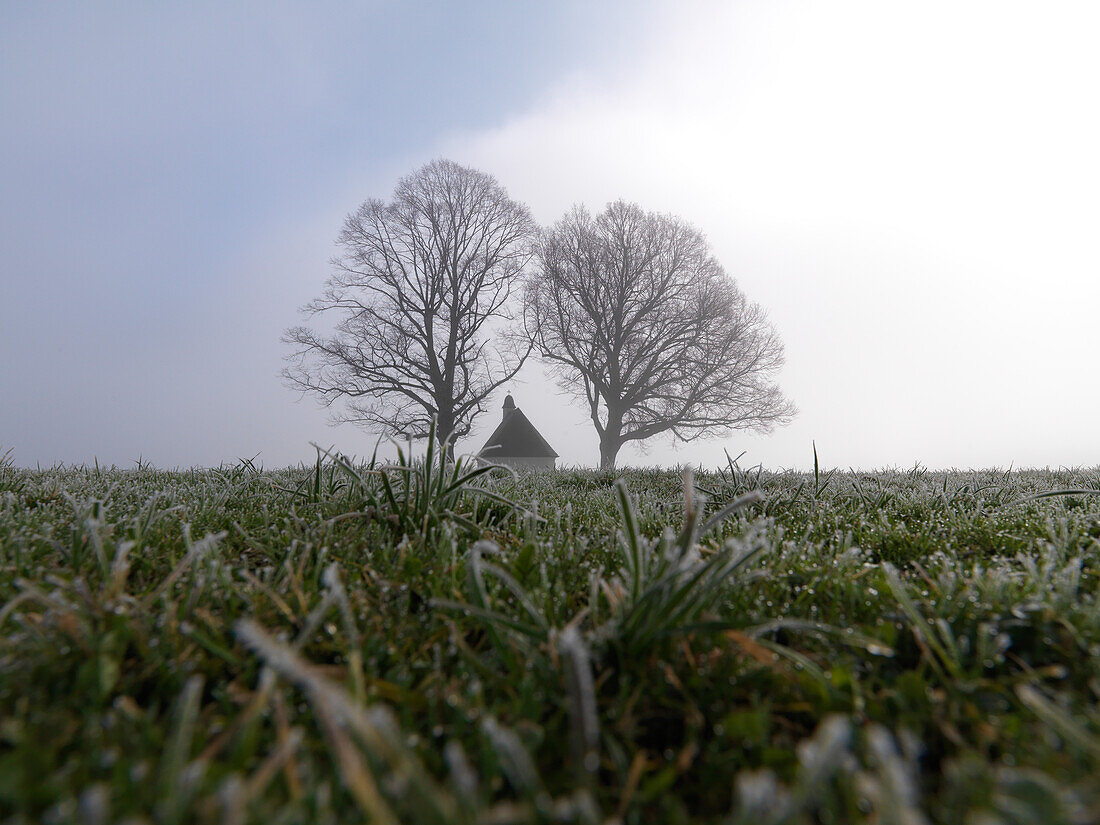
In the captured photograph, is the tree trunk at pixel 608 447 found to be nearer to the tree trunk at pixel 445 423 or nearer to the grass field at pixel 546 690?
the tree trunk at pixel 445 423

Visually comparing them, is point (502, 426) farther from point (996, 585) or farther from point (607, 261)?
point (996, 585)

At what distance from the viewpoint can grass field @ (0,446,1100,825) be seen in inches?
26.1

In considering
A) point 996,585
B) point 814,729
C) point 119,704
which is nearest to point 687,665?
point 814,729

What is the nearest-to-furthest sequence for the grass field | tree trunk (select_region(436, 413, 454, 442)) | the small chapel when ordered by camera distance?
the grass field → tree trunk (select_region(436, 413, 454, 442)) → the small chapel

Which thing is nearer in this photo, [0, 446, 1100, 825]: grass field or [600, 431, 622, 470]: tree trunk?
[0, 446, 1100, 825]: grass field

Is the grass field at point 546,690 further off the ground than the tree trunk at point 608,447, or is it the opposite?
the tree trunk at point 608,447

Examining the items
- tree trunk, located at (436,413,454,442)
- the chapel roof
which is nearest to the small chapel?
the chapel roof

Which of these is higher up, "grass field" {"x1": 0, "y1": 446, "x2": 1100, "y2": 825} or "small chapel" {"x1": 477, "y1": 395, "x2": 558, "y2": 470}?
"small chapel" {"x1": 477, "y1": 395, "x2": 558, "y2": 470}

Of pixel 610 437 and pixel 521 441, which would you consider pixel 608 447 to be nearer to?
pixel 610 437

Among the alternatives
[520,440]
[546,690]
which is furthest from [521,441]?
[546,690]

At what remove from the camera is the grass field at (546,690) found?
0.66 meters

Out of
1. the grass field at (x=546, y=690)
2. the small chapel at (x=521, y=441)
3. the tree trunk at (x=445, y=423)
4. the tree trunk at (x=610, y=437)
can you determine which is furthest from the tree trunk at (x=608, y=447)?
the grass field at (x=546, y=690)

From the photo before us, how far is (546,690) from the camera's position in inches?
40.3

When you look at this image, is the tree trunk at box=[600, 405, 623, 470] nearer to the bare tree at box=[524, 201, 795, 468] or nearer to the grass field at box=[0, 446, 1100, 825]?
the bare tree at box=[524, 201, 795, 468]
